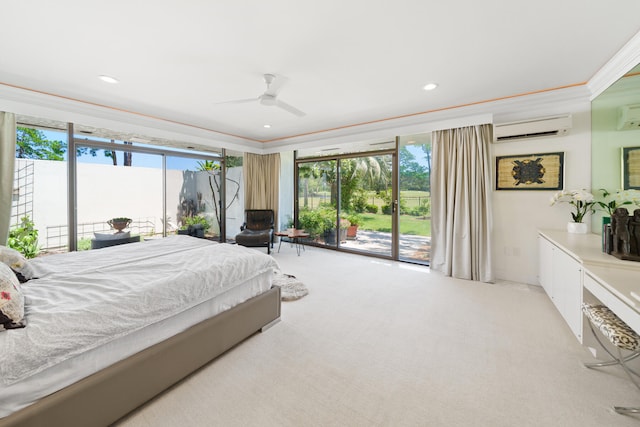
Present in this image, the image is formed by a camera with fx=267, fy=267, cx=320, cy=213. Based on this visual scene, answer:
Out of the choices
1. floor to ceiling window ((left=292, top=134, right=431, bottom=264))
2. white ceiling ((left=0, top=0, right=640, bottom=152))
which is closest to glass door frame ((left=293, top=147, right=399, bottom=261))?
floor to ceiling window ((left=292, top=134, right=431, bottom=264))

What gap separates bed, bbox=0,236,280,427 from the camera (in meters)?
1.18

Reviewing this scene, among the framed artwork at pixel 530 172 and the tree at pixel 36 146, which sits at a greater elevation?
the tree at pixel 36 146

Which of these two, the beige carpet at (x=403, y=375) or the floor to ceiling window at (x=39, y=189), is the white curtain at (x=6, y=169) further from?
the beige carpet at (x=403, y=375)

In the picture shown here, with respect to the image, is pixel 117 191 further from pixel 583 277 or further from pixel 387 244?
pixel 583 277

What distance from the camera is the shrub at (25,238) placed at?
3.44 m

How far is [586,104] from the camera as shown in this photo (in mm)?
3217

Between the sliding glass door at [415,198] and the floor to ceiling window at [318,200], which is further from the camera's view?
the floor to ceiling window at [318,200]

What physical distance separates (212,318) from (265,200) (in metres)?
4.70

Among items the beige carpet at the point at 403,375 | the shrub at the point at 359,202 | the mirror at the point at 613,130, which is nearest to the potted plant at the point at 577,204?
the mirror at the point at 613,130

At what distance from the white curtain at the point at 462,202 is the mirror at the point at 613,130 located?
104cm

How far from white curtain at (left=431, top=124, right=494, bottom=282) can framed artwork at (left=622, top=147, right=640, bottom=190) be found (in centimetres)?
131

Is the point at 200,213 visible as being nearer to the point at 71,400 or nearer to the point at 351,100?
the point at 351,100

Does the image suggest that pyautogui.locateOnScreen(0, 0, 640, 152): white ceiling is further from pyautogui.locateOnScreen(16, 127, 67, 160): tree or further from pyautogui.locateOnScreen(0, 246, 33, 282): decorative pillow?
pyautogui.locateOnScreen(0, 246, 33, 282): decorative pillow

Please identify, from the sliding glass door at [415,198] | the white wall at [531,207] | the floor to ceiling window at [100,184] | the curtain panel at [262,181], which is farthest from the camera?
the curtain panel at [262,181]
